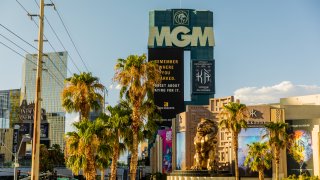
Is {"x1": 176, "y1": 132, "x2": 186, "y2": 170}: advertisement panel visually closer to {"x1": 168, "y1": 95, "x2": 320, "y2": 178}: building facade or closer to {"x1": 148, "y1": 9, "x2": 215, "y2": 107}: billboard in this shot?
{"x1": 168, "y1": 95, "x2": 320, "y2": 178}: building facade

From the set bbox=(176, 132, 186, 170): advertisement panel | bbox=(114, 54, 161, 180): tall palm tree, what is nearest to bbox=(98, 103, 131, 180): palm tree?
bbox=(114, 54, 161, 180): tall palm tree

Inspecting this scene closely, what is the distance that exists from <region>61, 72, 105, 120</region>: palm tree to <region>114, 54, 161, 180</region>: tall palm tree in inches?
161

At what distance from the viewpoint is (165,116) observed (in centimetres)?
13788

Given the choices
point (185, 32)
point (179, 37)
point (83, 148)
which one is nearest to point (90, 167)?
point (83, 148)

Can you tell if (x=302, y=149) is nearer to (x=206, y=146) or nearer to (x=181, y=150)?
(x=206, y=146)

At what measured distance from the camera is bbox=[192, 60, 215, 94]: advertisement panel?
149 m

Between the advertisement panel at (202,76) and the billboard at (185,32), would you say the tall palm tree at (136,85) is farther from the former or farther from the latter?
the billboard at (185,32)

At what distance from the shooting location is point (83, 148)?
41656mm

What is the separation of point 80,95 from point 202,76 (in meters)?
105

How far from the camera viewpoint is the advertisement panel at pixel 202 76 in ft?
490

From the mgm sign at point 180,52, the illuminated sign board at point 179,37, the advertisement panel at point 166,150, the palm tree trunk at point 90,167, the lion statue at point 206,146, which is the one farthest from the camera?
the illuminated sign board at point 179,37

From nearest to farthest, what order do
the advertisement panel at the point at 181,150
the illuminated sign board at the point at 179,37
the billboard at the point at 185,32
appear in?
the advertisement panel at the point at 181,150 → the illuminated sign board at the point at 179,37 → the billboard at the point at 185,32

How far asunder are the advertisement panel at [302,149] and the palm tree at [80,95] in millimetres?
45647

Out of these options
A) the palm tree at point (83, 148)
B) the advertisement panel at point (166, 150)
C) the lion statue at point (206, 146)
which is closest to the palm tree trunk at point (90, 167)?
the palm tree at point (83, 148)
